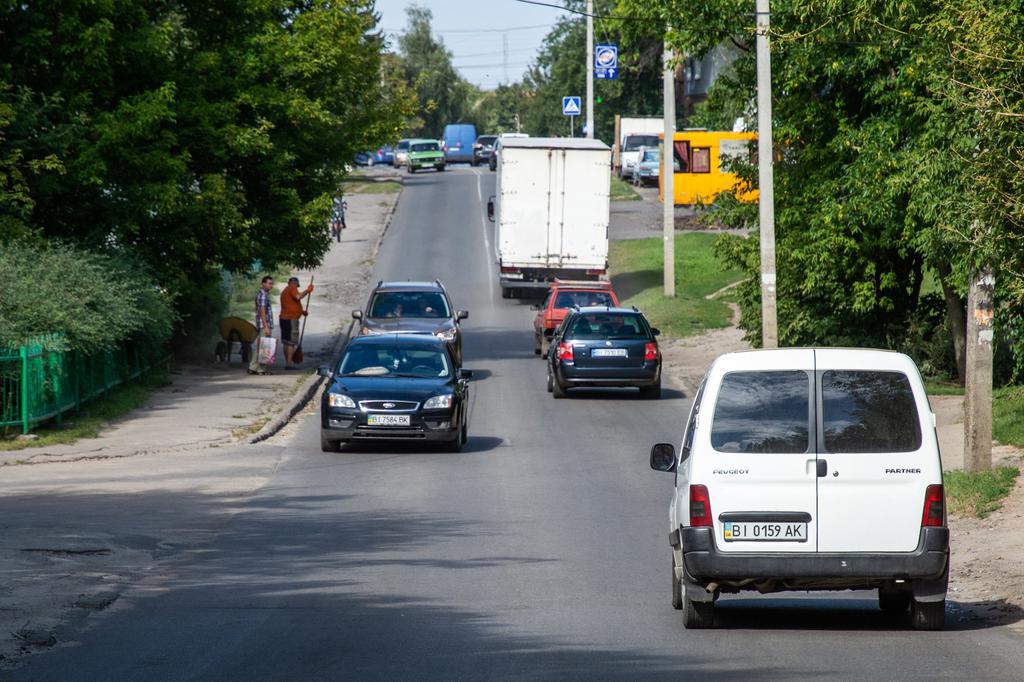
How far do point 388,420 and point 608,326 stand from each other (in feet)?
26.4

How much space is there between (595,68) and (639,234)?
6.60 meters

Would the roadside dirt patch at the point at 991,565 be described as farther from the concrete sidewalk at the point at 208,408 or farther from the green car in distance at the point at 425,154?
the green car in distance at the point at 425,154

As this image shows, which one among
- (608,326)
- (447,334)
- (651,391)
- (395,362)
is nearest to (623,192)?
(447,334)

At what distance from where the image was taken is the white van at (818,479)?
900cm

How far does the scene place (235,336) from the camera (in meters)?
31.0

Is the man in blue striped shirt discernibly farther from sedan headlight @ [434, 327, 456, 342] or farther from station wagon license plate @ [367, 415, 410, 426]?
station wagon license plate @ [367, 415, 410, 426]

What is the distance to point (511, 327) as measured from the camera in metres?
40.5

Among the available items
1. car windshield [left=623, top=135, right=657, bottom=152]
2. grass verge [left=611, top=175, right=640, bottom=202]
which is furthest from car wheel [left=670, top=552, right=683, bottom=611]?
car windshield [left=623, top=135, right=657, bottom=152]

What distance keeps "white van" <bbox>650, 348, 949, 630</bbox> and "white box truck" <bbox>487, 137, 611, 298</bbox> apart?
30.9 metres

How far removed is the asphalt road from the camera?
8227mm

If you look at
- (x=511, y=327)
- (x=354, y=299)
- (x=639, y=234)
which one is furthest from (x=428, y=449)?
(x=639, y=234)

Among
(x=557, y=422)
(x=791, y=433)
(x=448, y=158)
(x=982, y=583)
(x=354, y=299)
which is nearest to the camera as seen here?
(x=791, y=433)

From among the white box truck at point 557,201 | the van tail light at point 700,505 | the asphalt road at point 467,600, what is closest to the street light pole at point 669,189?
the white box truck at point 557,201

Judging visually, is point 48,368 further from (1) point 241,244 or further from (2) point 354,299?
(2) point 354,299
